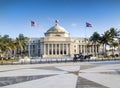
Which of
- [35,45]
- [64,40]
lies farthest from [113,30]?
[35,45]

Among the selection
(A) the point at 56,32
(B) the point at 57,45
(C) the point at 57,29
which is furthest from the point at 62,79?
(C) the point at 57,29

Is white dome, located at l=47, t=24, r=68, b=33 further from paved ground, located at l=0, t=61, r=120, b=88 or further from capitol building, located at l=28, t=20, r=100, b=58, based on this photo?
paved ground, located at l=0, t=61, r=120, b=88

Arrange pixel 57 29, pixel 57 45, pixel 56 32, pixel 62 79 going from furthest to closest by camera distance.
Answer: pixel 57 29 → pixel 56 32 → pixel 57 45 → pixel 62 79

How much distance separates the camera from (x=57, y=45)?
135 metres

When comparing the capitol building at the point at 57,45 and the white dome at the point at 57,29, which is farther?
the white dome at the point at 57,29

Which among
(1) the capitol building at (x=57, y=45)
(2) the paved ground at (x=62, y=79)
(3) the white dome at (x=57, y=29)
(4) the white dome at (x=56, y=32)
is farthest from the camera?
(3) the white dome at (x=57, y=29)

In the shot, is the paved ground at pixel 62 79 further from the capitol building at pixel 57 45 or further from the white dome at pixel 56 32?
the white dome at pixel 56 32

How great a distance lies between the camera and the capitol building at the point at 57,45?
440ft

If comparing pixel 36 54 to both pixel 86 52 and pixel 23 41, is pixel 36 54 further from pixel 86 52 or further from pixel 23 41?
pixel 23 41

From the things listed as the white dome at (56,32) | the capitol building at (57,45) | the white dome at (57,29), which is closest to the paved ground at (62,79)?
the capitol building at (57,45)

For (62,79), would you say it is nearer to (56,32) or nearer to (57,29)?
(56,32)

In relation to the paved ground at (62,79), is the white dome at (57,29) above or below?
above

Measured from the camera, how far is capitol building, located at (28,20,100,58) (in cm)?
13412

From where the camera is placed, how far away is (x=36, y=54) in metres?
147
